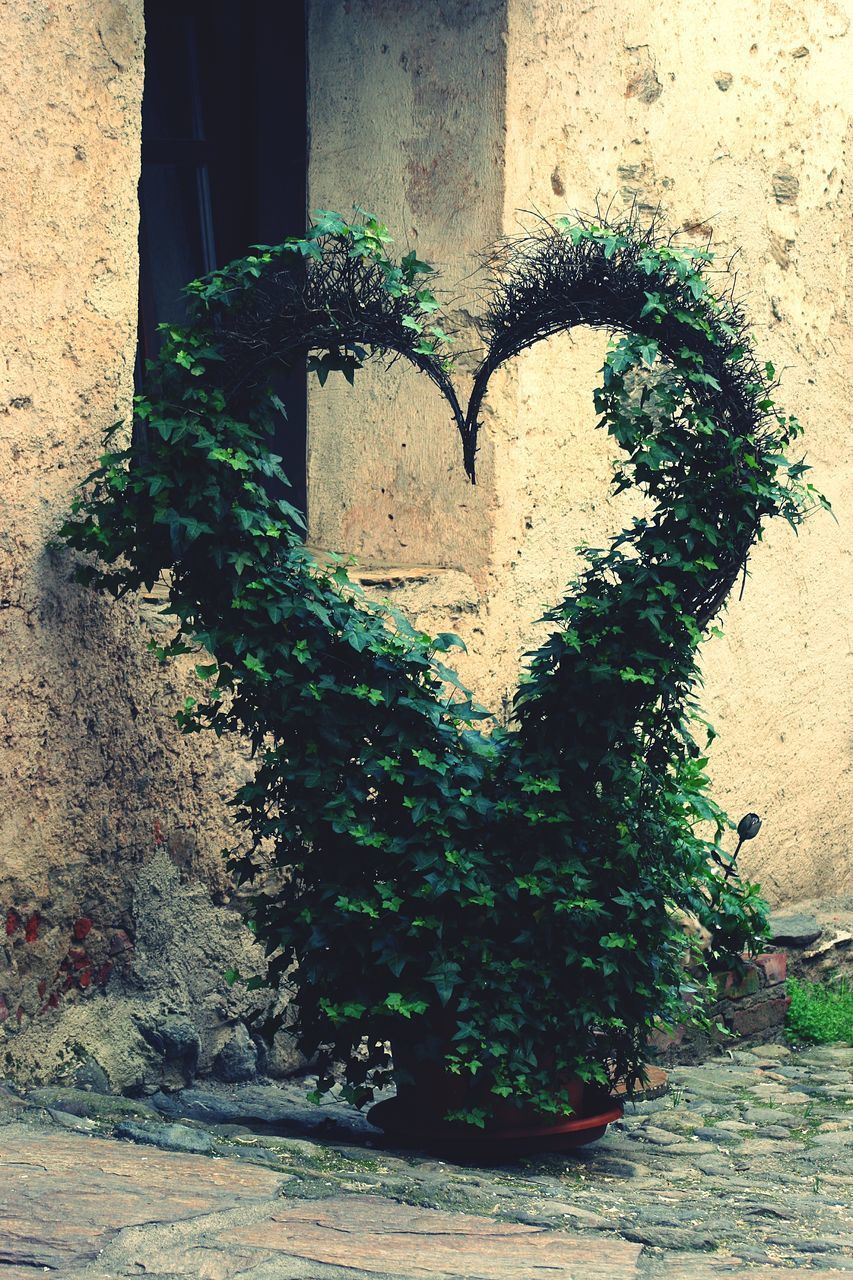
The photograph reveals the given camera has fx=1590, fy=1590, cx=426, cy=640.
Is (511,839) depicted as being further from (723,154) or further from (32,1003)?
(723,154)

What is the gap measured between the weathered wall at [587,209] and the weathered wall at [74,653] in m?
0.96

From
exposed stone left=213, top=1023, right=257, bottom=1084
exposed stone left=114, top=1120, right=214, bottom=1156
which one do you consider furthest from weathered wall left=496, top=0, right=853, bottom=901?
exposed stone left=114, top=1120, right=214, bottom=1156

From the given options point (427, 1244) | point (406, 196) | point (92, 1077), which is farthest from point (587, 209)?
point (427, 1244)

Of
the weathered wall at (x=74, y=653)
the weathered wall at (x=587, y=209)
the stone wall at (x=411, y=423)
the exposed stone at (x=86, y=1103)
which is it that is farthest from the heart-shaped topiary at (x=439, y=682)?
the weathered wall at (x=587, y=209)

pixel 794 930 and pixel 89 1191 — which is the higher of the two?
pixel 794 930

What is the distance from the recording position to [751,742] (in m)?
5.11

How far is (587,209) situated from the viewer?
4504 millimetres

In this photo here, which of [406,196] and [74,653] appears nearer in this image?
[74,653]

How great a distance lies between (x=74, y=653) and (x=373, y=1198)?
4.26ft

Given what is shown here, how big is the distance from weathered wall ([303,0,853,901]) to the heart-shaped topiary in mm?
943

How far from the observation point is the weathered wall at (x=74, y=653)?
10.6 feet

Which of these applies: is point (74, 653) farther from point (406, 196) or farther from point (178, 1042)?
point (406, 196)

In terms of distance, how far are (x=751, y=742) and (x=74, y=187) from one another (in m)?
2.81

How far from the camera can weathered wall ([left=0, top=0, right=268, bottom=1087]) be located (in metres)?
3.24
